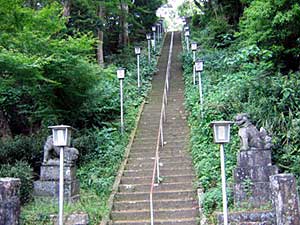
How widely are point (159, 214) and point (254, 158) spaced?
2134 mm

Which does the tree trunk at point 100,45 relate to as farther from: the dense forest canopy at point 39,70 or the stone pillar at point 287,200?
the stone pillar at point 287,200

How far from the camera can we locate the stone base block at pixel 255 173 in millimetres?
7629

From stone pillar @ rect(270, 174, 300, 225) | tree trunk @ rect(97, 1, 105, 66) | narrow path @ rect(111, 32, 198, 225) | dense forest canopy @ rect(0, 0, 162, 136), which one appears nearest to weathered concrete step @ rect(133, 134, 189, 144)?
narrow path @ rect(111, 32, 198, 225)

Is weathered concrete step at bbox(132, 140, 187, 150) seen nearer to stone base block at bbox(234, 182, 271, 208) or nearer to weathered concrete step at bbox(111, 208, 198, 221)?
weathered concrete step at bbox(111, 208, 198, 221)

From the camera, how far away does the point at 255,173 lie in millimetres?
7668

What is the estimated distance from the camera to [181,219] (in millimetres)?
7922

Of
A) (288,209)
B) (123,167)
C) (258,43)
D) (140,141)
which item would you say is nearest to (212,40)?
(258,43)

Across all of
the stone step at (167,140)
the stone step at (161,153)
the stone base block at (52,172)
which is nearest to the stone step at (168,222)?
the stone base block at (52,172)

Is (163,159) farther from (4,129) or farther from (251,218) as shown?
(4,129)

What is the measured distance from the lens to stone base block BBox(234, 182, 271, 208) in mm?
7457

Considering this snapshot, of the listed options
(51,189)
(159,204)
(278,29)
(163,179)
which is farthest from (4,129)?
(278,29)

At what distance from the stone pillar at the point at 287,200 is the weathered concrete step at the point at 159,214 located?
212 cm

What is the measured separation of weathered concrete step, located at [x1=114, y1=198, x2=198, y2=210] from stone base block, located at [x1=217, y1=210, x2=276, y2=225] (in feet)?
4.62

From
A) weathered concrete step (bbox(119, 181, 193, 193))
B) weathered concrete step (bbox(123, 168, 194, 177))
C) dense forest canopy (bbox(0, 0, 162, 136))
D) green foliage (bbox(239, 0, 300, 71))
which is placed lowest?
weathered concrete step (bbox(119, 181, 193, 193))
